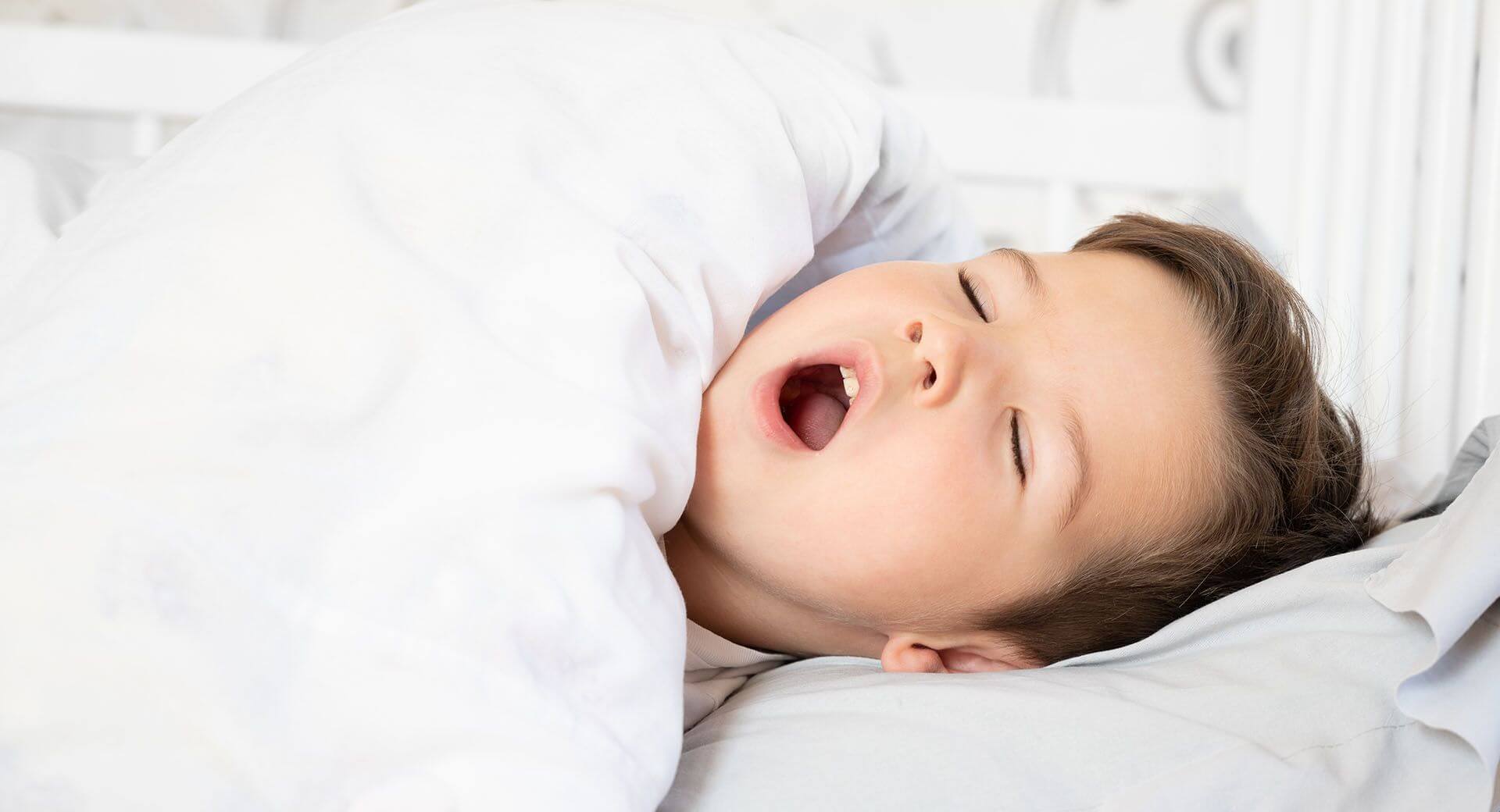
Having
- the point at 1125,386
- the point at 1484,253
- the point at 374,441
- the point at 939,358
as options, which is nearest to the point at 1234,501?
the point at 1125,386

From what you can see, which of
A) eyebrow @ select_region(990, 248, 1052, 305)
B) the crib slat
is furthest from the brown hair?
the crib slat

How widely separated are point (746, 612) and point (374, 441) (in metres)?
0.30

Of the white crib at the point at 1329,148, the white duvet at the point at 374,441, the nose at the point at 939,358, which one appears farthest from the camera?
the white crib at the point at 1329,148

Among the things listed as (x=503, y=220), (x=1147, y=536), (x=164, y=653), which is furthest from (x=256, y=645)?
(x=1147, y=536)

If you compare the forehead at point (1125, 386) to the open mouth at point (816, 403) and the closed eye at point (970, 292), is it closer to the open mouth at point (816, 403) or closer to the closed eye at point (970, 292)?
the closed eye at point (970, 292)

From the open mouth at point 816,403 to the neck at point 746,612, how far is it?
0.30 feet

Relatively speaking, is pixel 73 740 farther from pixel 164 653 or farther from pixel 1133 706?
pixel 1133 706

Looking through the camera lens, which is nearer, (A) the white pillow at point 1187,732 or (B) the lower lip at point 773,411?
(A) the white pillow at point 1187,732

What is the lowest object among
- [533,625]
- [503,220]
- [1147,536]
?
[1147,536]

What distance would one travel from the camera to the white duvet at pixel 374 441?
0.42m

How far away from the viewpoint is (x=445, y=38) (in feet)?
2.15

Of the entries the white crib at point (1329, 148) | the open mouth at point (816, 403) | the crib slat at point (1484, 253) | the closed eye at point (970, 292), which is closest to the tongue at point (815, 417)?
the open mouth at point (816, 403)

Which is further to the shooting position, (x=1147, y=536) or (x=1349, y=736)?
(x=1147, y=536)

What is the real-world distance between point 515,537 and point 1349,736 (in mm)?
362
